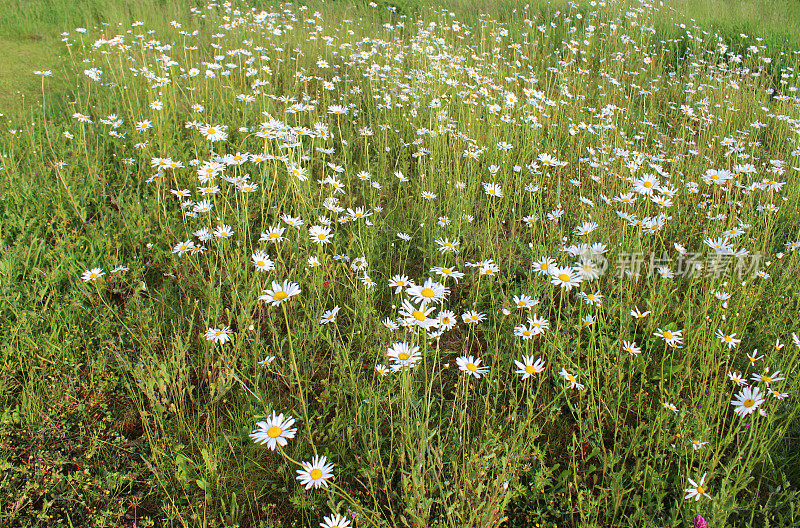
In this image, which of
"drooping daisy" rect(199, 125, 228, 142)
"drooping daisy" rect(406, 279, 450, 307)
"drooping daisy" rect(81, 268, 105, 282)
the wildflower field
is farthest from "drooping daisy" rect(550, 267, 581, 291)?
"drooping daisy" rect(81, 268, 105, 282)

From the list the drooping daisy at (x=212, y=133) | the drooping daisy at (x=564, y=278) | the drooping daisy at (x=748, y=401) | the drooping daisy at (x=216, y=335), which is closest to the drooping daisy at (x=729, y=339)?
the drooping daisy at (x=748, y=401)

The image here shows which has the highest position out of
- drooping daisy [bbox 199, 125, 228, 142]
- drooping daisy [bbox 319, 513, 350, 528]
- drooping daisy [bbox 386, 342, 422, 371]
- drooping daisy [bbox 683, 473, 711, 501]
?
drooping daisy [bbox 199, 125, 228, 142]

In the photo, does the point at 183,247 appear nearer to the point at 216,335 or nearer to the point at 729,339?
the point at 216,335

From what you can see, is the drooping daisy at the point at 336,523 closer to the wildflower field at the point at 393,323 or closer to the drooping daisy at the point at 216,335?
the wildflower field at the point at 393,323

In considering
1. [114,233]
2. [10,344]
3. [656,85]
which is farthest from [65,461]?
[656,85]

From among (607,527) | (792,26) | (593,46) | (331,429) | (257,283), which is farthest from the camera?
(792,26)

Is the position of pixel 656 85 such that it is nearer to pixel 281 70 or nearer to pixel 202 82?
pixel 281 70

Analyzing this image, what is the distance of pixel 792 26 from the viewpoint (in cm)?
692

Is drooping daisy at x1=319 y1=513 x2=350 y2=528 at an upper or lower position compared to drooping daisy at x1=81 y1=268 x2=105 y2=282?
lower

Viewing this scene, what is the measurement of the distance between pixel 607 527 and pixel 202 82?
441 centimetres

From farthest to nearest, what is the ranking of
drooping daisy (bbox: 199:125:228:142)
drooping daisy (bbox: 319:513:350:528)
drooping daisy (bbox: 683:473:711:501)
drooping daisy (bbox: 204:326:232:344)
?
drooping daisy (bbox: 199:125:228:142)
drooping daisy (bbox: 204:326:232:344)
drooping daisy (bbox: 683:473:711:501)
drooping daisy (bbox: 319:513:350:528)

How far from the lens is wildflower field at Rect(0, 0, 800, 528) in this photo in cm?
150

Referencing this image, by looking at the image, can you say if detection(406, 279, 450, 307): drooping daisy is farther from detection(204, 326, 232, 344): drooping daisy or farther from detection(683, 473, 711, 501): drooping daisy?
detection(683, 473, 711, 501): drooping daisy

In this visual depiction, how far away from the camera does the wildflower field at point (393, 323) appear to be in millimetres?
1498
